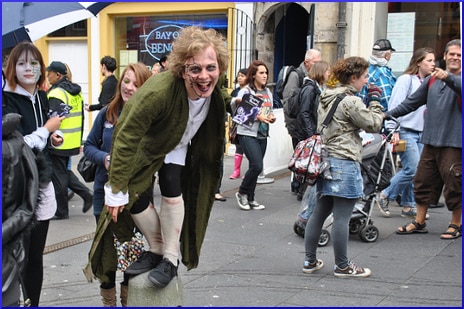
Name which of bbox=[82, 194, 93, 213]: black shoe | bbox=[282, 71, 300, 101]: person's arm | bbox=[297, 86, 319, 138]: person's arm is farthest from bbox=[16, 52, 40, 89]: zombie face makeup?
bbox=[282, 71, 300, 101]: person's arm

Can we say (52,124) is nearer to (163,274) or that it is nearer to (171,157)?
(171,157)

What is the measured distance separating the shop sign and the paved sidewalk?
6.54m

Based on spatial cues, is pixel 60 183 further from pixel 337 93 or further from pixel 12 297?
pixel 12 297

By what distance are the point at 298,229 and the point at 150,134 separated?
10.7 ft

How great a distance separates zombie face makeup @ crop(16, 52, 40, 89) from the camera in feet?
14.1

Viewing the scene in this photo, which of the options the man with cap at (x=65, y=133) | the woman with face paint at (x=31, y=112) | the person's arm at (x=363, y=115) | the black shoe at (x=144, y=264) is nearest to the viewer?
the black shoe at (x=144, y=264)

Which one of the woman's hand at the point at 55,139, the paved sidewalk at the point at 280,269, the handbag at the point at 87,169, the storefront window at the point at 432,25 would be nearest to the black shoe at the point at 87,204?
the paved sidewalk at the point at 280,269

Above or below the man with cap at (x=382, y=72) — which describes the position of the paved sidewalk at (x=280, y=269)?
below

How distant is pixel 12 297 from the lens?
3.08 metres

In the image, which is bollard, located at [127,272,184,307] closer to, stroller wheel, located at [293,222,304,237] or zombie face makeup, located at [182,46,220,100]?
zombie face makeup, located at [182,46,220,100]

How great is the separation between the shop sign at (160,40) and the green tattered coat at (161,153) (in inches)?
382

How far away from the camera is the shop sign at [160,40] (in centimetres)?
1362

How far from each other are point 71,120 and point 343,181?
3.83 m

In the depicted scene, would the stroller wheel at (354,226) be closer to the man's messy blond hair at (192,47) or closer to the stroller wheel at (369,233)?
the stroller wheel at (369,233)
